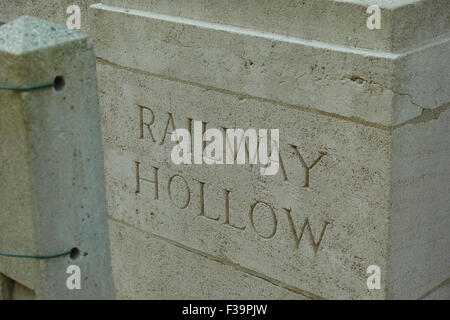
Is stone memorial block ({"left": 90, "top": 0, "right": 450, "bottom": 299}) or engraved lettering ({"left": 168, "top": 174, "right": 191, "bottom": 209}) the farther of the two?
engraved lettering ({"left": 168, "top": 174, "right": 191, "bottom": 209})

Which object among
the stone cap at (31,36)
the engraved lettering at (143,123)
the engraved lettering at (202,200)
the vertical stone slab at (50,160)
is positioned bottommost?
the engraved lettering at (202,200)

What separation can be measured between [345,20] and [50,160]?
1454 millimetres

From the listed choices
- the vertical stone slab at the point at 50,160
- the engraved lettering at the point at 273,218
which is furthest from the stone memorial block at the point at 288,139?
the vertical stone slab at the point at 50,160

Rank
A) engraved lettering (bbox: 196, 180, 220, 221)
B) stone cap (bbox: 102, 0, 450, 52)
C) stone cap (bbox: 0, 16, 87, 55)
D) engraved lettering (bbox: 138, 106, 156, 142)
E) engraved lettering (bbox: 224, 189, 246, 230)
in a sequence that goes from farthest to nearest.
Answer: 1. engraved lettering (bbox: 138, 106, 156, 142)
2. engraved lettering (bbox: 196, 180, 220, 221)
3. engraved lettering (bbox: 224, 189, 246, 230)
4. stone cap (bbox: 102, 0, 450, 52)
5. stone cap (bbox: 0, 16, 87, 55)

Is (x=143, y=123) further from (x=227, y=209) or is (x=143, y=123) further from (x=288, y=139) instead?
(x=288, y=139)

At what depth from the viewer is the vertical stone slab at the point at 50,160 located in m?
2.80

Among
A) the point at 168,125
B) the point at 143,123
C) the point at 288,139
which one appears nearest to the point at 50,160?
the point at 288,139

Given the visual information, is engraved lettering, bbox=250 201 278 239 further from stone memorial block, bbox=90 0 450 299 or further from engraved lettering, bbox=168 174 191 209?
engraved lettering, bbox=168 174 191 209

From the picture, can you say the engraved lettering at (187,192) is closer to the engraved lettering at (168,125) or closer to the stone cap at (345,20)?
the engraved lettering at (168,125)

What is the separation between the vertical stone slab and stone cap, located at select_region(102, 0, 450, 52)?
118 centimetres

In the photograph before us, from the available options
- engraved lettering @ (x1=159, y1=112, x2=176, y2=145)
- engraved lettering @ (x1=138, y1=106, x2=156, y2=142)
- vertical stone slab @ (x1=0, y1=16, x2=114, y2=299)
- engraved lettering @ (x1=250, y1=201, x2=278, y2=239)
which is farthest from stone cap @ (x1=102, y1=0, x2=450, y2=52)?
vertical stone slab @ (x1=0, y1=16, x2=114, y2=299)

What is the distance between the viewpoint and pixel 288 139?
3.93m

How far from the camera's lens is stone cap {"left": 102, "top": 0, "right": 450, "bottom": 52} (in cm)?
349

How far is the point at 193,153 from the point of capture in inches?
173
